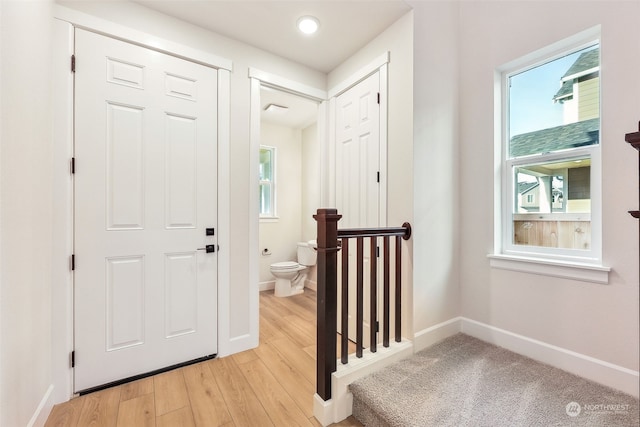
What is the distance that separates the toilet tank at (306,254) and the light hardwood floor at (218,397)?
1.74 metres

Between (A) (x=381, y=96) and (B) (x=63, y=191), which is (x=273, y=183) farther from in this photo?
(B) (x=63, y=191)

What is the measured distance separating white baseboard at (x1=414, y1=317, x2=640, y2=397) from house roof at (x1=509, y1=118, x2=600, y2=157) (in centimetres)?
129

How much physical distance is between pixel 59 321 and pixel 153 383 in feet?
2.22

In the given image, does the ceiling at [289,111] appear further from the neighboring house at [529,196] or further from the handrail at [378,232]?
the neighboring house at [529,196]

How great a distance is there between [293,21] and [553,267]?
2480 mm

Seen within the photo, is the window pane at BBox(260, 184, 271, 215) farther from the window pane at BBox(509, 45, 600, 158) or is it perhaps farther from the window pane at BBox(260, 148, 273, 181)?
the window pane at BBox(509, 45, 600, 158)

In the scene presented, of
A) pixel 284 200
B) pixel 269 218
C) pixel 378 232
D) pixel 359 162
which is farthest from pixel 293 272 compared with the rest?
pixel 378 232

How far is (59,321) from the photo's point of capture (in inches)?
63.7

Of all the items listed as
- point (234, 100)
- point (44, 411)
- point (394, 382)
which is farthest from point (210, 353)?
point (234, 100)

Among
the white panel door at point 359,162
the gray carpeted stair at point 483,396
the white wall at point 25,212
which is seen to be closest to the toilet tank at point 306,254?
the white panel door at point 359,162

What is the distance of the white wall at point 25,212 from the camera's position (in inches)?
44.6

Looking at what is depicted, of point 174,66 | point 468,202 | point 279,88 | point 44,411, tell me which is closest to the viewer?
point 44,411

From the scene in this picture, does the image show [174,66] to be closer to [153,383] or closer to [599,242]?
[153,383]

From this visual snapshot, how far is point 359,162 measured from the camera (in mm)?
2381
